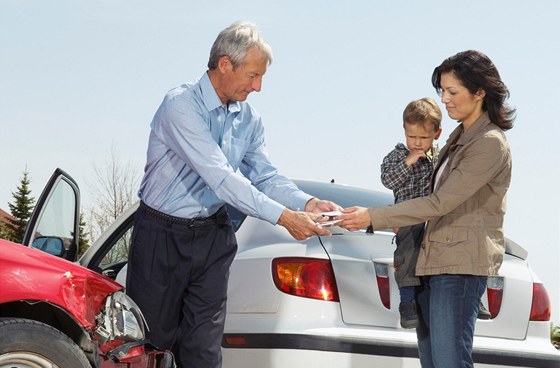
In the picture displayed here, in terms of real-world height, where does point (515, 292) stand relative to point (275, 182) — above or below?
below

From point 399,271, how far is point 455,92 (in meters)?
0.95

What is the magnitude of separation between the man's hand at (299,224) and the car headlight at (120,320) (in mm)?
873

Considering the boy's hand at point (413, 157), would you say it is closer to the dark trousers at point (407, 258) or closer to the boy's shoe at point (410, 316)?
the dark trousers at point (407, 258)

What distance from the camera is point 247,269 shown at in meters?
5.82

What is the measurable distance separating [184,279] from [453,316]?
1.36 meters

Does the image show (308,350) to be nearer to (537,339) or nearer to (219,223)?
(219,223)

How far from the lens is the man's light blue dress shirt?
526 cm

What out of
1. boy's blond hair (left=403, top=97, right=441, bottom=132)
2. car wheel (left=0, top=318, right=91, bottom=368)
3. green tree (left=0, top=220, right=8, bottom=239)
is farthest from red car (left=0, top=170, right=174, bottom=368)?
green tree (left=0, top=220, right=8, bottom=239)

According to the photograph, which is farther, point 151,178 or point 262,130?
point 262,130

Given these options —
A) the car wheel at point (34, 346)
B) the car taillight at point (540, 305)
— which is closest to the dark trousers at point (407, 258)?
the car taillight at point (540, 305)

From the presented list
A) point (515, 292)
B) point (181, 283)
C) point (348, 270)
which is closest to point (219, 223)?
point (181, 283)

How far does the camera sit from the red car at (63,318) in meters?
4.41

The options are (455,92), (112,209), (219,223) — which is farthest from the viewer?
(112,209)

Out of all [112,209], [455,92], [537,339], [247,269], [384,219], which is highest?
[455,92]
